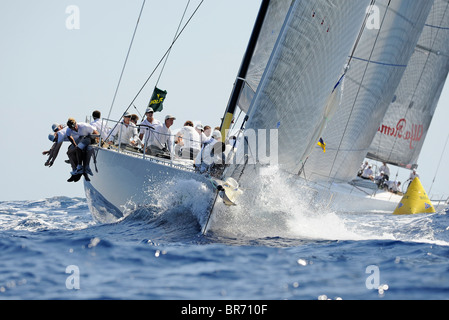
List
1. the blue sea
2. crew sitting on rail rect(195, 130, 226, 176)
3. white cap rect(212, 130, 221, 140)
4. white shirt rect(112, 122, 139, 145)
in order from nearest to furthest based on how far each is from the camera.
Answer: the blue sea, crew sitting on rail rect(195, 130, 226, 176), white cap rect(212, 130, 221, 140), white shirt rect(112, 122, 139, 145)

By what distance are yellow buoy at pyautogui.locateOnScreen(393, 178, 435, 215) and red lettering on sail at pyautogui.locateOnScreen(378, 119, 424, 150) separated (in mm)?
3091

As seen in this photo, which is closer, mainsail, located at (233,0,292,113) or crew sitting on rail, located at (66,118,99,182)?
mainsail, located at (233,0,292,113)

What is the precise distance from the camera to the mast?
10109mm

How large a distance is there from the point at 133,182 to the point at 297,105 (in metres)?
2.64

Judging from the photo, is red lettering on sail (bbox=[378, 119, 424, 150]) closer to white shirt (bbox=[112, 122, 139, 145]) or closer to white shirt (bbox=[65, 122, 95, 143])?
white shirt (bbox=[112, 122, 139, 145])

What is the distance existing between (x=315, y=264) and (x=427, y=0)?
8.51 m

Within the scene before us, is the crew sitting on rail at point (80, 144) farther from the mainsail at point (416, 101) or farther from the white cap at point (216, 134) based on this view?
the mainsail at point (416, 101)

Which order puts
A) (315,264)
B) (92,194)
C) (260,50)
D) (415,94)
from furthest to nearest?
(415,94) < (92,194) < (260,50) < (315,264)

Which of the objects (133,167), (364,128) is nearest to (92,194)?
(133,167)

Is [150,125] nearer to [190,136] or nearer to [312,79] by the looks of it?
[190,136]

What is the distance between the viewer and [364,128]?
1360 centimetres

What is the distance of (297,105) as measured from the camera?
29.1 ft

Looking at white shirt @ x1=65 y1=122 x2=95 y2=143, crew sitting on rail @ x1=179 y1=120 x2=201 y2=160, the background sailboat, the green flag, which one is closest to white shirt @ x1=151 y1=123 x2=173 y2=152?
crew sitting on rail @ x1=179 y1=120 x2=201 y2=160
